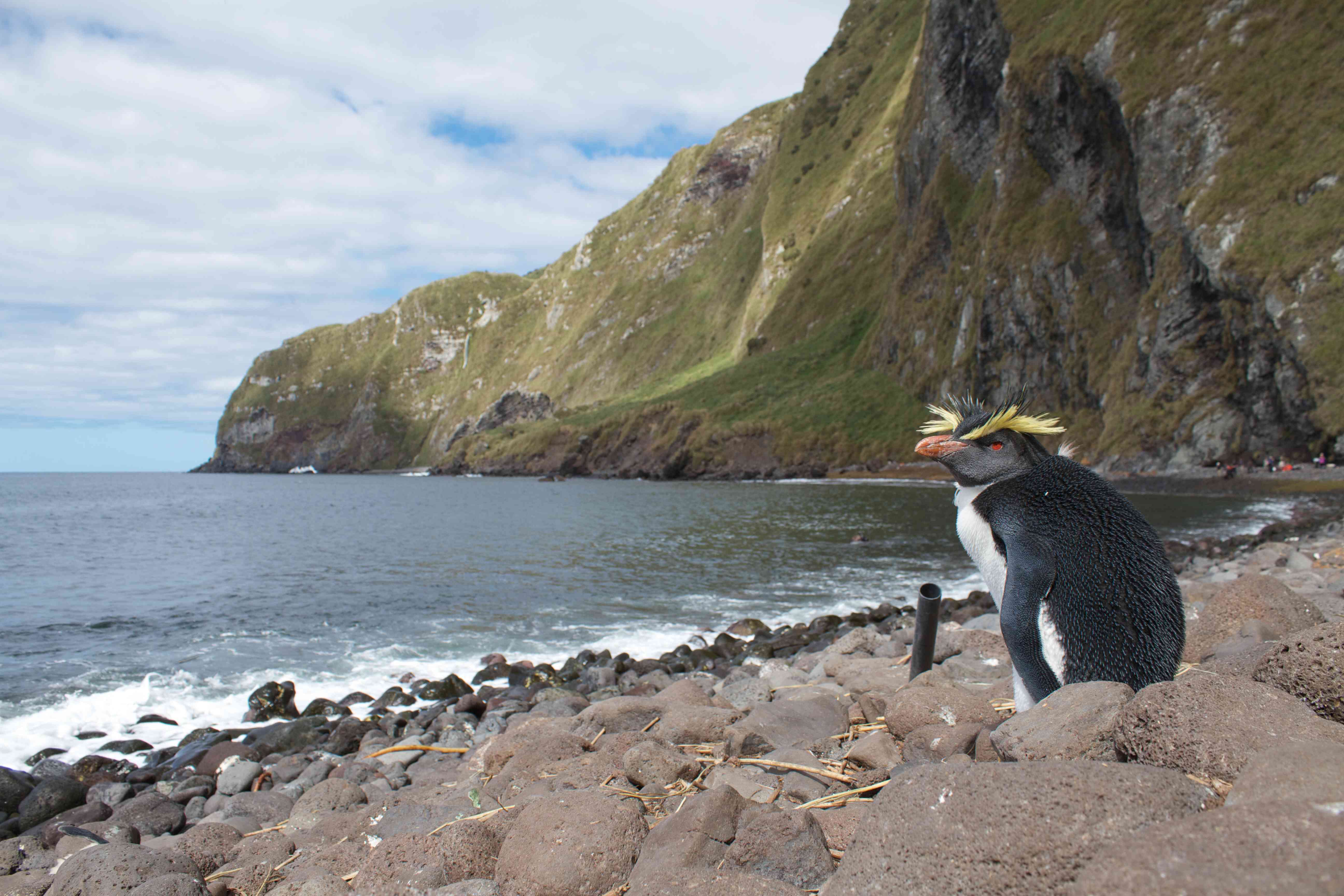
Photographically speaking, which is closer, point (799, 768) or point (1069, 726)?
point (1069, 726)

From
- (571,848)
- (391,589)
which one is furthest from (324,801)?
(391,589)

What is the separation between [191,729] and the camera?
39.3 ft

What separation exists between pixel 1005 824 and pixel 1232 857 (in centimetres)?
74

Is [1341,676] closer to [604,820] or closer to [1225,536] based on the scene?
[604,820]

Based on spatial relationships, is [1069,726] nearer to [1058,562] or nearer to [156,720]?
[1058,562]

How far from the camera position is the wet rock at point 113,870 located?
511 centimetres

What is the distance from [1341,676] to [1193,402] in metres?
53.4

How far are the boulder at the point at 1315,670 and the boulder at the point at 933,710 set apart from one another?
194 cm

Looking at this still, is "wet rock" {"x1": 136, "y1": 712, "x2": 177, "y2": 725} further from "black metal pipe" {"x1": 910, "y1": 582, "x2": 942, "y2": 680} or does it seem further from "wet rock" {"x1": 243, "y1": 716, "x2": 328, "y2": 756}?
"black metal pipe" {"x1": 910, "y1": 582, "x2": 942, "y2": 680}

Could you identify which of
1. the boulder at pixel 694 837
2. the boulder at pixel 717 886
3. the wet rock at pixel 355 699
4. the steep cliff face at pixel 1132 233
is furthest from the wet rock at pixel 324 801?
the steep cliff face at pixel 1132 233

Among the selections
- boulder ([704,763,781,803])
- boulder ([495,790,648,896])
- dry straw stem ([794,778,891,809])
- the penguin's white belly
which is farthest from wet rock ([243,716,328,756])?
the penguin's white belly

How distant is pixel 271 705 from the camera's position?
1243 centimetres

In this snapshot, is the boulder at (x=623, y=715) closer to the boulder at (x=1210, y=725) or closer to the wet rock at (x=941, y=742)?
the wet rock at (x=941, y=742)

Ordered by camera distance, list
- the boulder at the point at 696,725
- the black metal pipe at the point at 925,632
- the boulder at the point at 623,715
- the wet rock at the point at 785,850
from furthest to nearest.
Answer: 1. the boulder at the point at 623,715
2. the black metal pipe at the point at 925,632
3. the boulder at the point at 696,725
4. the wet rock at the point at 785,850
